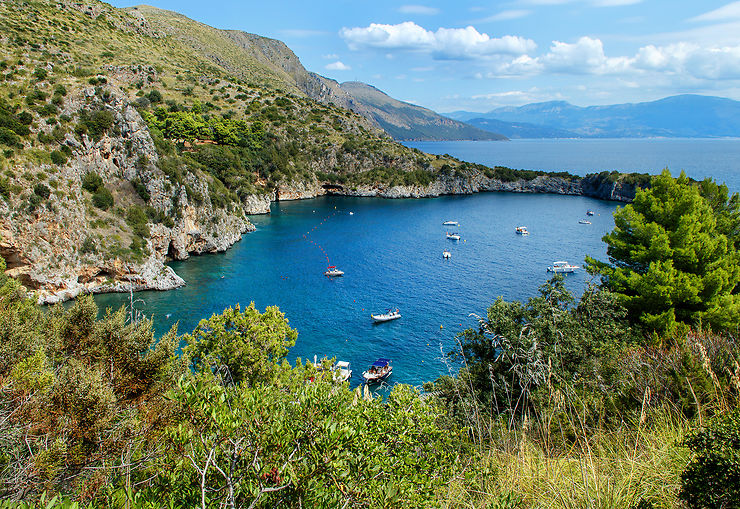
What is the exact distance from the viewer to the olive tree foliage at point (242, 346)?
57.9ft

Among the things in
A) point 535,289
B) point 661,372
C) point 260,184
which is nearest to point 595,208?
point 535,289

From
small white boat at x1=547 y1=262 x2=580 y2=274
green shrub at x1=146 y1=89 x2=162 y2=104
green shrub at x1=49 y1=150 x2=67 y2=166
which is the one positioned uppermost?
green shrub at x1=146 y1=89 x2=162 y2=104

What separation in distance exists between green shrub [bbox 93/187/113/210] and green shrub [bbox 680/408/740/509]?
47630 millimetres

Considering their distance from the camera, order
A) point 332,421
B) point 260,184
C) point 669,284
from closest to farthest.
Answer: point 332,421, point 669,284, point 260,184

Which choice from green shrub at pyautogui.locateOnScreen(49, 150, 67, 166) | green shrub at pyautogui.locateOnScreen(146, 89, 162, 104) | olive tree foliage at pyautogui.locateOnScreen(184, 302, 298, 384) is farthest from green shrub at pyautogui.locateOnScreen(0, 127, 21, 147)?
green shrub at pyautogui.locateOnScreen(146, 89, 162, 104)

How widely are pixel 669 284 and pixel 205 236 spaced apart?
48.5 m

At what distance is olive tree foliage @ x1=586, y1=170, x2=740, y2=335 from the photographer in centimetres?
1849

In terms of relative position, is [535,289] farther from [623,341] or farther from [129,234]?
[129,234]

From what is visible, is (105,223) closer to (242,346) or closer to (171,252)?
(171,252)

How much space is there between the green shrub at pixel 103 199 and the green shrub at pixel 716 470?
156ft

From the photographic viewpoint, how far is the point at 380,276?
47281mm

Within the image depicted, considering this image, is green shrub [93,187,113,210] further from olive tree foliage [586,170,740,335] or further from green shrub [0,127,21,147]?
olive tree foliage [586,170,740,335]

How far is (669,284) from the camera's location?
19.1 meters

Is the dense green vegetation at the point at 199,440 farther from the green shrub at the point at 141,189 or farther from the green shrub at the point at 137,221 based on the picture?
the green shrub at the point at 141,189
